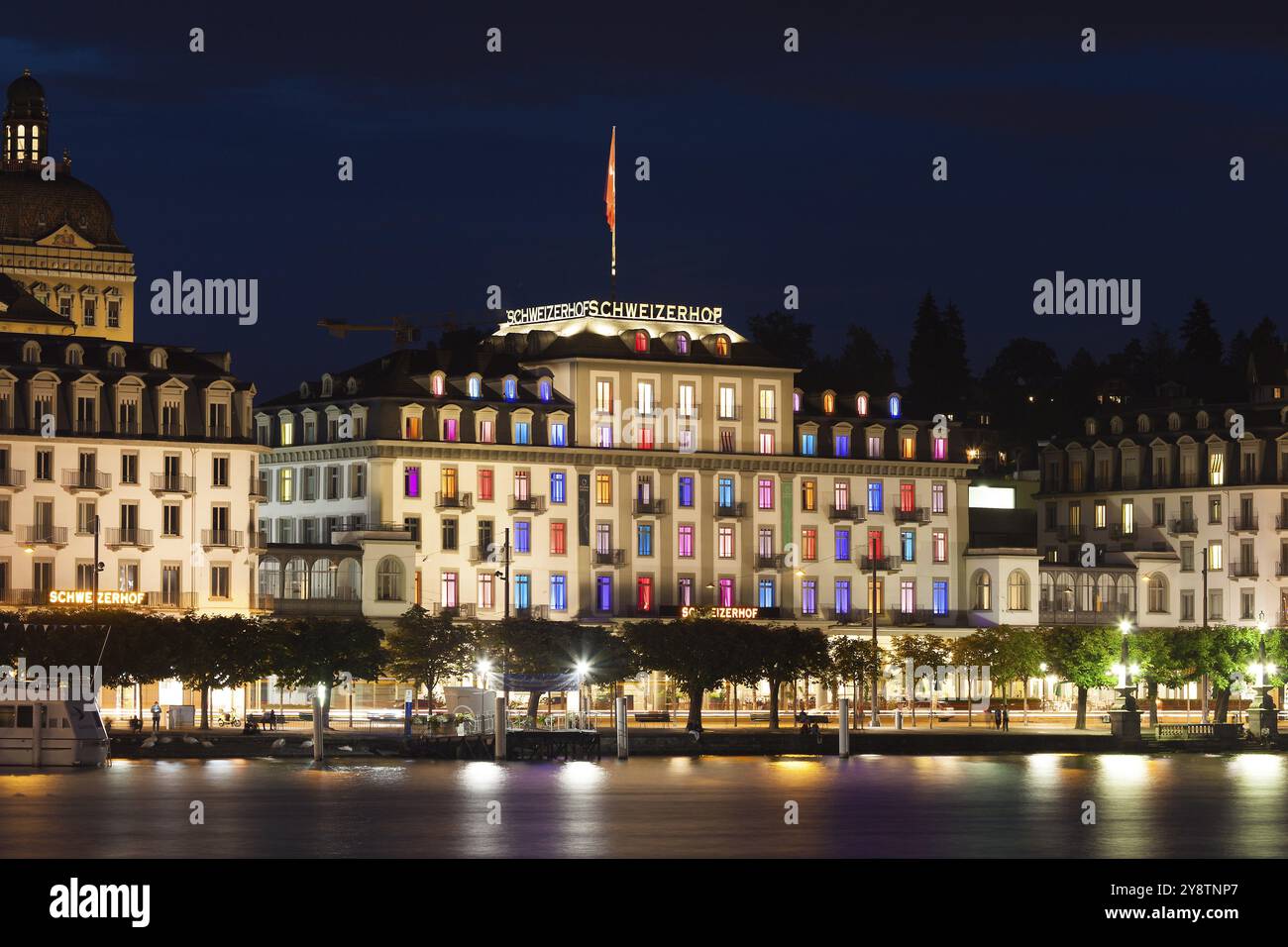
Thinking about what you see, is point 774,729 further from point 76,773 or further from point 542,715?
point 76,773

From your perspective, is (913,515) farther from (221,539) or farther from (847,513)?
(221,539)

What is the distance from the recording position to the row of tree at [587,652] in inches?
5384

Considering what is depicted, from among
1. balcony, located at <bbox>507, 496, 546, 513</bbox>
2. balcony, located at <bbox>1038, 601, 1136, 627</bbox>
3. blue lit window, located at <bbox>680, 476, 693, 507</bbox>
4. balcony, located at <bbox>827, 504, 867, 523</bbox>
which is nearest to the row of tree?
balcony, located at <bbox>827, 504, 867, 523</bbox>

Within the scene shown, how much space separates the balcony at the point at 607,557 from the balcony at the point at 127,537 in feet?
96.7

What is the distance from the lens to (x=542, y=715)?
147m

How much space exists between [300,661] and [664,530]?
4103 centimetres

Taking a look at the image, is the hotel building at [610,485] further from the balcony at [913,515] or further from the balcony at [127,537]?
the balcony at [127,537]

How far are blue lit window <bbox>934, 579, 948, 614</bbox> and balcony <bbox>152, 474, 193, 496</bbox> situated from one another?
163ft

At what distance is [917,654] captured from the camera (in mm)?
176750

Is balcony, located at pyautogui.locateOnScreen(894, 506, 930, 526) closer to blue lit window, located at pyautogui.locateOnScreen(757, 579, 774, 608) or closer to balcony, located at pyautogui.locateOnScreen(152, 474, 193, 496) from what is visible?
blue lit window, located at pyautogui.locateOnScreen(757, 579, 774, 608)

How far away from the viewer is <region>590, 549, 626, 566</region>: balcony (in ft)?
582

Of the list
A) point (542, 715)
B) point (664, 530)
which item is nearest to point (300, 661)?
point (542, 715)

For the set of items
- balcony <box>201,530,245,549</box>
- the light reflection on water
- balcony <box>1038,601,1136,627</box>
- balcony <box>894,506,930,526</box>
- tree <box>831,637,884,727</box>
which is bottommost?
the light reflection on water
